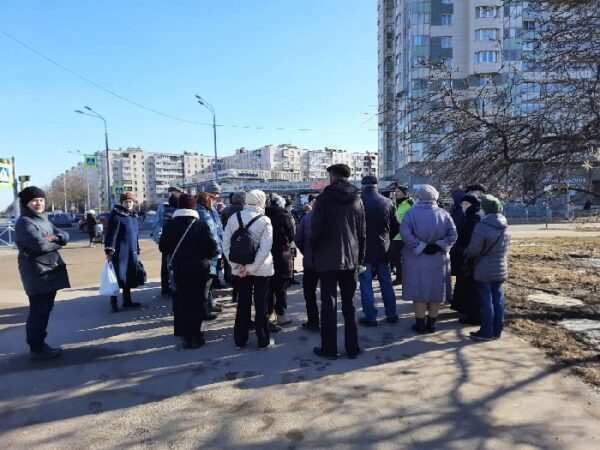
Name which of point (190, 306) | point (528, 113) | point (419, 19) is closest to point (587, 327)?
point (528, 113)

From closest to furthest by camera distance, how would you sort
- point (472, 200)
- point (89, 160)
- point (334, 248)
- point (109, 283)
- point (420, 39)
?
point (334, 248) → point (472, 200) → point (109, 283) → point (89, 160) → point (420, 39)

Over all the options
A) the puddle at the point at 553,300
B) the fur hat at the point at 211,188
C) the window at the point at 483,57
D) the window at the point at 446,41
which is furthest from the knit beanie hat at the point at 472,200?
the window at the point at 446,41

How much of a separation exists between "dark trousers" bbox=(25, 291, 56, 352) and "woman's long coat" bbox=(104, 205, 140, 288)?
1.90m

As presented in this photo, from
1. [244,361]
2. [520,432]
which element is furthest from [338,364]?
[520,432]

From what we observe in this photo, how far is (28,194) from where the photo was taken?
4523 mm

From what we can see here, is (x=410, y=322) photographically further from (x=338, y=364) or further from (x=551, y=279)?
(x=551, y=279)

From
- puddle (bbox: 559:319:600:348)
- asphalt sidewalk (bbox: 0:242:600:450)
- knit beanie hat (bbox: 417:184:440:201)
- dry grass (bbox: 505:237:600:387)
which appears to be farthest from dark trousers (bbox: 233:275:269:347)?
puddle (bbox: 559:319:600:348)

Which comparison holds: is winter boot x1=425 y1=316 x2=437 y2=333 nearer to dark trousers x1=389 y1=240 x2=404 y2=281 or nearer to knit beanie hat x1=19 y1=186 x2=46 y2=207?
dark trousers x1=389 y1=240 x2=404 y2=281

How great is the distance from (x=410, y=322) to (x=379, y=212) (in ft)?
4.89

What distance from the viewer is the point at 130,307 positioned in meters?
6.63

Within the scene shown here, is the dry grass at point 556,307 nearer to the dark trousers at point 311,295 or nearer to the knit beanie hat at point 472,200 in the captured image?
the knit beanie hat at point 472,200

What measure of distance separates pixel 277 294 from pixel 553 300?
4.30m

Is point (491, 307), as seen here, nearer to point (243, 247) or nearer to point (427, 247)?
point (427, 247)

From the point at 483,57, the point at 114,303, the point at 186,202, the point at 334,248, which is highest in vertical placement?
the point at 483,57
